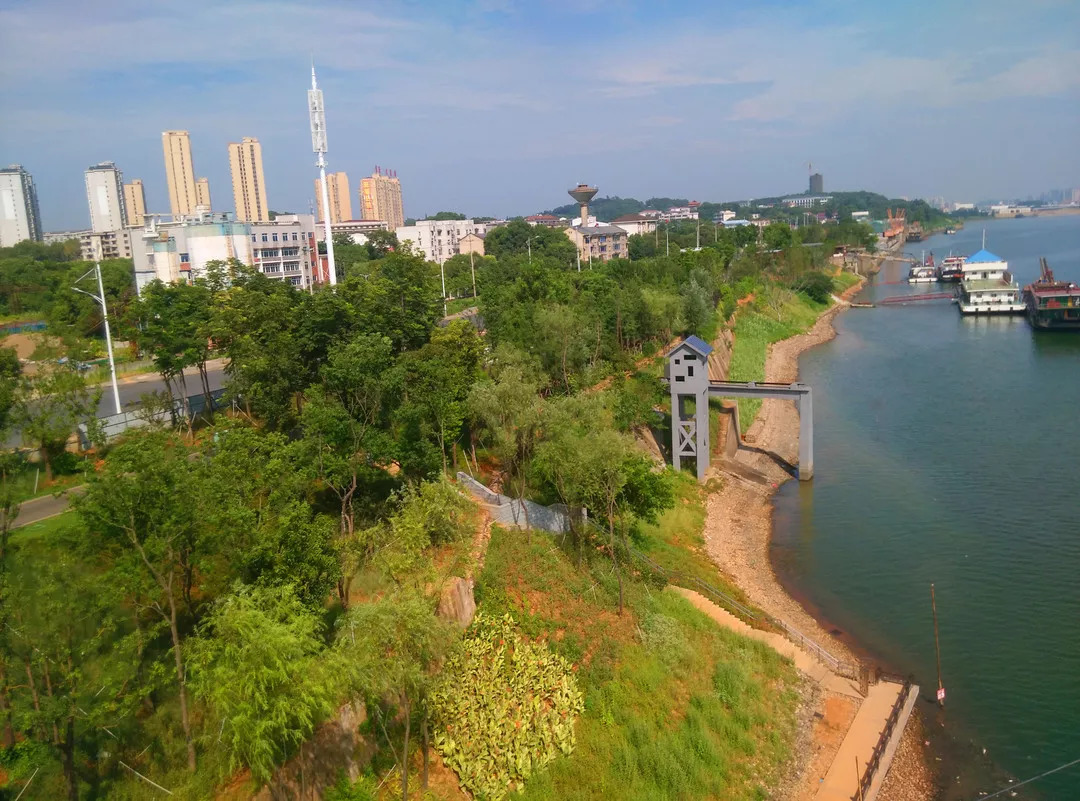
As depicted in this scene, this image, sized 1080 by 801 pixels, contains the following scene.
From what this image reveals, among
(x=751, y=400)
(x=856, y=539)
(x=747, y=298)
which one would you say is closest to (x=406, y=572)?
(x=856, y=539)

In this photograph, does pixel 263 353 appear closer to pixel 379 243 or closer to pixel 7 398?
pixel 7 398

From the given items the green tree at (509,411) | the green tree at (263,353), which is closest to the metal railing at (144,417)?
the green tree at (263,353)

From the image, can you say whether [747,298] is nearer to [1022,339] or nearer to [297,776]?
[1022,339]

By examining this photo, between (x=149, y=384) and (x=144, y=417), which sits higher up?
(x=144, y=417)

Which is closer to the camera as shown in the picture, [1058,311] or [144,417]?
[144,417]

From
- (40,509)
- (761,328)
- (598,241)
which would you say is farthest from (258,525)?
(598,241)

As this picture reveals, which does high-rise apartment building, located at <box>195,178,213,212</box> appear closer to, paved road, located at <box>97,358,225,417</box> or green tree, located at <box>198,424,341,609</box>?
paved road, located at <box>97,358,225,417</box>
